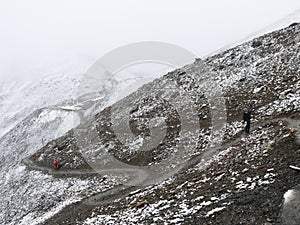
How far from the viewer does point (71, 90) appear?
198 m

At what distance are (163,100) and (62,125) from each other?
2547 inches

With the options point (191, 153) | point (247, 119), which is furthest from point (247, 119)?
point (191, 153)

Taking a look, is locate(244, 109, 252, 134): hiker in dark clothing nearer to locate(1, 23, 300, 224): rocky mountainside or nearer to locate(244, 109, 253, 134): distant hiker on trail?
locate(244, 109, 253, 134): distant hiker on trail

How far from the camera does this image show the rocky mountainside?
52.1 ft

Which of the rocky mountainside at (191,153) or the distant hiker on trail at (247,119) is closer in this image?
the rocky mountainside at (191,153)

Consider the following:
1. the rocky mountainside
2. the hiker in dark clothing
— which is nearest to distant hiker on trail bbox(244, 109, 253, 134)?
the hiker in dark clothing

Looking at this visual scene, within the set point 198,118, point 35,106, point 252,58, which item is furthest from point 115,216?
point 35,106

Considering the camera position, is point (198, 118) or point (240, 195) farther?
point (198, 118)

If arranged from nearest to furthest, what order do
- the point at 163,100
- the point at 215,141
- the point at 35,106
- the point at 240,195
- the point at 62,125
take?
the point at 240,195, the point at 215,141, the point at 163,100, the point at 62,125, the point at 35,106

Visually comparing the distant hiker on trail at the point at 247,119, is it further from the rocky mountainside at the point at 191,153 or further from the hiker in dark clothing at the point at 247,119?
the rocky mountainside at the point at 191,153

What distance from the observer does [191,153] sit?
3050 centimetres

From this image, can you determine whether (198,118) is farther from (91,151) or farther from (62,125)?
(62,125)

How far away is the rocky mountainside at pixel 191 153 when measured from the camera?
52.1 feet

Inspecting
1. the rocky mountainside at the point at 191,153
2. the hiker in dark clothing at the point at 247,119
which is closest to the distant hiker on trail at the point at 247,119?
the hiker in dark clothing at the point at 247,119
